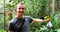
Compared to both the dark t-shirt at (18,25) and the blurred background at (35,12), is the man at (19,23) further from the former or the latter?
the blurred background at (35,12)

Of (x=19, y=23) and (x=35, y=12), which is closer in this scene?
(x=19, y=23)

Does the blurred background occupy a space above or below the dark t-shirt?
below

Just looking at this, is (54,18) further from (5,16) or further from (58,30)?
(5,16)

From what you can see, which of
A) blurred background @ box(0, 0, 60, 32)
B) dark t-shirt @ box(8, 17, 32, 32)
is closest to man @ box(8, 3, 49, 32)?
dark t-shirt @ box(8, 17, 32, 32)

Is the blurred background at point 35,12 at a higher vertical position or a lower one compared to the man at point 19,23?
lower

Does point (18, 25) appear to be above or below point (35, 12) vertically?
above

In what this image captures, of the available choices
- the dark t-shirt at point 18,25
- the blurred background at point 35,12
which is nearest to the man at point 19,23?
the dark t-shirt at point 18,25

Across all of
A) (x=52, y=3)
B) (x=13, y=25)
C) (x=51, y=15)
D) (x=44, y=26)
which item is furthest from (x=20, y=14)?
(x=52, y=3)

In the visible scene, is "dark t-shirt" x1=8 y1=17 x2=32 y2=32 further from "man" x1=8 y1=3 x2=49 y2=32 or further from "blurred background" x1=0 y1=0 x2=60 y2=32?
"blurred background" x1=0 y1=0 x2=60 y2=32

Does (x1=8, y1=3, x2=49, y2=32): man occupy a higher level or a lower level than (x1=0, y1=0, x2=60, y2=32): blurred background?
higher

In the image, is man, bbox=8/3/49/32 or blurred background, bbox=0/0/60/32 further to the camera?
blurred background, bbox=0/0/60/32

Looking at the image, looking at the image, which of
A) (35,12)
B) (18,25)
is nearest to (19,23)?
(18,25)

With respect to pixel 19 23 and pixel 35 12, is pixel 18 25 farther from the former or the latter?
pixel 35 12

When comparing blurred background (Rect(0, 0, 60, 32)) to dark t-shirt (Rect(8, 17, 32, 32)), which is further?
blurred background (Rect(0, 0, 60, 32))
